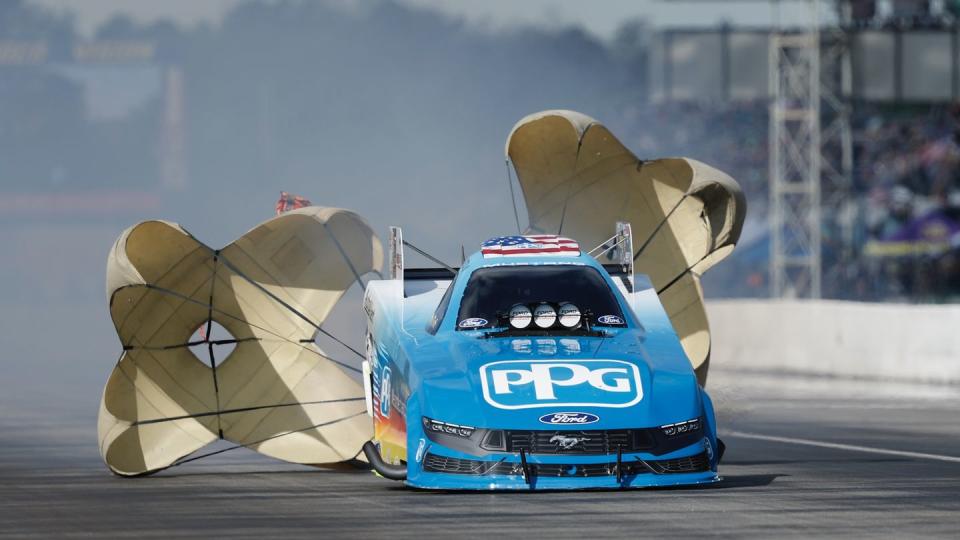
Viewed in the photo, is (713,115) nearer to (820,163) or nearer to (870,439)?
(820,163)

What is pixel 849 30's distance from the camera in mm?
52906

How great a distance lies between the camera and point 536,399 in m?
12.2

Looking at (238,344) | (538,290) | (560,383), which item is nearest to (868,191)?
(238,344)

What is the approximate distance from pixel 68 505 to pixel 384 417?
7.46ft

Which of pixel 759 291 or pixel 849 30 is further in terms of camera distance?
pixel 759 291

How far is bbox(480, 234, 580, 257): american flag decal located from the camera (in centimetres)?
1405

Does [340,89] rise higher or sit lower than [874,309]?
higher

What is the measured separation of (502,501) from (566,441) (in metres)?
0.57

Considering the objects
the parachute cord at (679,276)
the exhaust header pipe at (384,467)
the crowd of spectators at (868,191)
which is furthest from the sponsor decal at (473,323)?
the crowd of spectators at (868,191)

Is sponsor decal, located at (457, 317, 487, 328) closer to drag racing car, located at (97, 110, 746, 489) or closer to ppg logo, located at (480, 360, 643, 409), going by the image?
drag racing car, located at (97, 110, 746, 489)

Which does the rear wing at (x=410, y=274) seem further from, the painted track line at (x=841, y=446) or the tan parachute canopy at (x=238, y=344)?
the painted track line at (x=841, y=446)

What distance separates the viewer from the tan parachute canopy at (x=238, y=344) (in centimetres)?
1569

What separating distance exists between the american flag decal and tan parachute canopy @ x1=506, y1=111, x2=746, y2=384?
2.39 metres

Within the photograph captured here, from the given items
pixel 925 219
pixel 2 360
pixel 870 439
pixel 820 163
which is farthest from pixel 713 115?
pixel 870 439
